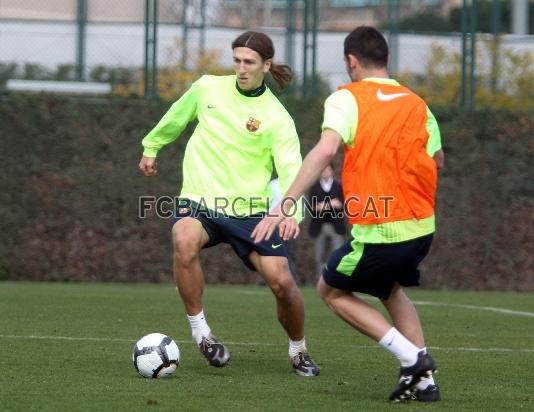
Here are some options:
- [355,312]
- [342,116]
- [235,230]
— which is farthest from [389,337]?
[235,230]

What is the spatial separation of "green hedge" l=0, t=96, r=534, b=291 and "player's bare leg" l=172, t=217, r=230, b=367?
11.2 metres

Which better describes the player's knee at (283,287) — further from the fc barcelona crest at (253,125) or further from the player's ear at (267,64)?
the player's ear at (267,64)

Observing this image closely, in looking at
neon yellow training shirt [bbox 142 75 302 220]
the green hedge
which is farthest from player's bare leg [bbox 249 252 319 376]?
the green hedge

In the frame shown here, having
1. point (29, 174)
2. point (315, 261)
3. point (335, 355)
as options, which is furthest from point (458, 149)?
point (335, 355)

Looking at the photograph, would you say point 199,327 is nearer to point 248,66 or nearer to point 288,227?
point 288,227

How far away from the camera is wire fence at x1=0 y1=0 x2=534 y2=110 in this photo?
65.2 feet

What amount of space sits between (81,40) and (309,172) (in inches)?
602

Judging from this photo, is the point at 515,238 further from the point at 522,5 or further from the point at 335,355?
the point at 335,355

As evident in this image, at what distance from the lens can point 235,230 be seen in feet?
25.7

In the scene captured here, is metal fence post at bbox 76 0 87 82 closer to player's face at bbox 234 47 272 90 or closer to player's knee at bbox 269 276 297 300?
player's face at bbox 234 47 272 90

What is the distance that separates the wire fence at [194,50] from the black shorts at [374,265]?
13313 millimetres

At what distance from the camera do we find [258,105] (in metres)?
8.02

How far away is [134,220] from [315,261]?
2944 mm

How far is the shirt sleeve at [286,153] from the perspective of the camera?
7.75 meters
